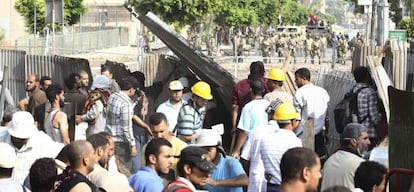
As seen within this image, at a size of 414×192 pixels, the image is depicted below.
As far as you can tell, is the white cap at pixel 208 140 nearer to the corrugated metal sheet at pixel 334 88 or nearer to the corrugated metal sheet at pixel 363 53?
the corrugated metal sheet at pixel 334 88

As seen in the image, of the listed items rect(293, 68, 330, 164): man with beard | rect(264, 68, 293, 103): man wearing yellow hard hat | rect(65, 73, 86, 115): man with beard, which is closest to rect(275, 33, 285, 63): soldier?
rect(65, 73, 86, 115): man with beard

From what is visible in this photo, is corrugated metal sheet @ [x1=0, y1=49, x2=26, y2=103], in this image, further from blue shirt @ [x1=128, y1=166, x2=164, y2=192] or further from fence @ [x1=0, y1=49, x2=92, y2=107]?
blue shirt @ [x1=128, y1=166, x2=164, y2=192]

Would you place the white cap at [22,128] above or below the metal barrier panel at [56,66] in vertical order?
below

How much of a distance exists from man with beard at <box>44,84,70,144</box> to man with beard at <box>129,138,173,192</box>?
2.97 meters

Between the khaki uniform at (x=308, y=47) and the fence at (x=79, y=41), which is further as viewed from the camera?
the khaki uniform at (x=308, y=47)

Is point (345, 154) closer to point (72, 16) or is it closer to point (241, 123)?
point (241, 123)

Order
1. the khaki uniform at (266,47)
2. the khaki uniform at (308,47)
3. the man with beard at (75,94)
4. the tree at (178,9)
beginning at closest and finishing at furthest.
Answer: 1. the man with beard at (75,94)
2. the khaki uniform at (308,47)
3. the khaki uniform at (266,47)
4. the tree at (178,9)

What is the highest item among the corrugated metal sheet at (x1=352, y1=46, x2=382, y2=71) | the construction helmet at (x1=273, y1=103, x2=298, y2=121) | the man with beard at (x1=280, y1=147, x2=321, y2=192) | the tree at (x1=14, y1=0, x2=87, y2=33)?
the tree at (x1=14, y1=0, x2=87, y2=33)

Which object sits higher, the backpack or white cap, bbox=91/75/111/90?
white cap, bbox=91/75/111/90

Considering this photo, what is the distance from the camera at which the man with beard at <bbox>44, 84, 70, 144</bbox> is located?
10.4 metres

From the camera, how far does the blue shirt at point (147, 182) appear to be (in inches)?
285

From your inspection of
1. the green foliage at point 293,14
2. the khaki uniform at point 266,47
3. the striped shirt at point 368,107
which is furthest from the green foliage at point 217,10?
the striped shirt at point 368,107

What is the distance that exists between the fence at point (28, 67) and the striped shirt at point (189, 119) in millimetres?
4886

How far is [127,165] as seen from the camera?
38.6 feet
